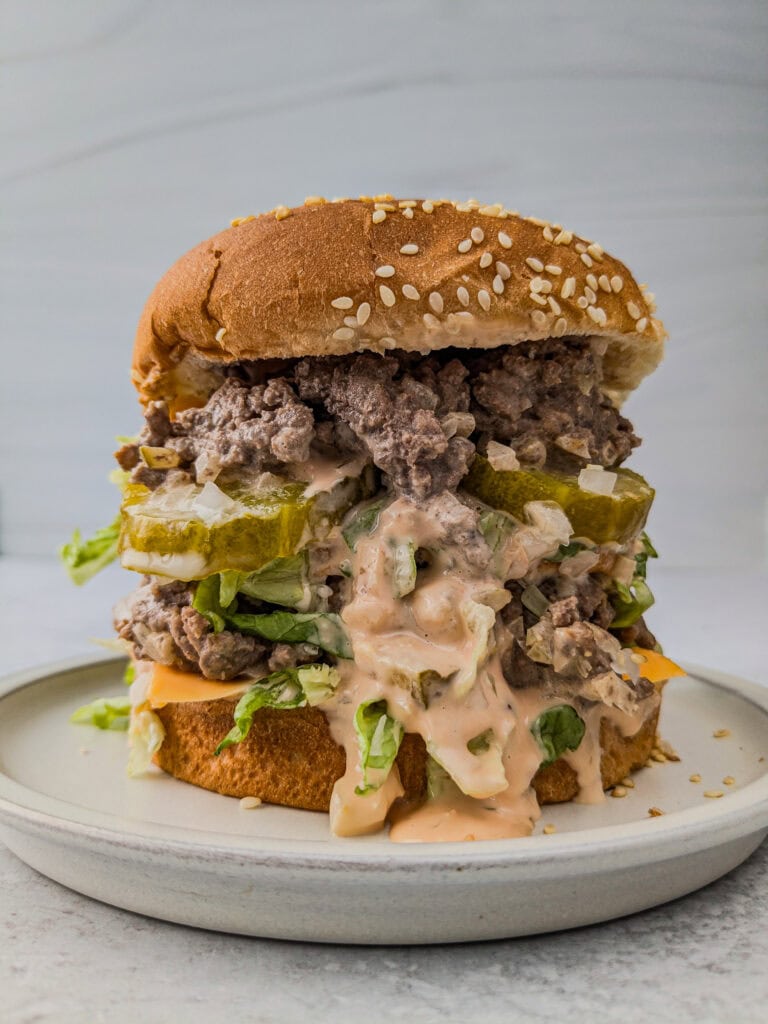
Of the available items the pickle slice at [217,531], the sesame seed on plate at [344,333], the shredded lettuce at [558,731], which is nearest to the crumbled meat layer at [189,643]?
the pickle slice at [217,531]

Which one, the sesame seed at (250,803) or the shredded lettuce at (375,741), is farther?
the sesame seed at (250,803)

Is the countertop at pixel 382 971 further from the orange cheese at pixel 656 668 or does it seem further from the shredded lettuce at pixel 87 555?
the shredded lettuce at pixel 87 555

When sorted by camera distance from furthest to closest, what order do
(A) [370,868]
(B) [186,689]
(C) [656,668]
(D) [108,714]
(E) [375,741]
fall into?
(D) [108,714] < (C) [656,668] < (B) [186,689] < (E) [375,741] < (A) [370,868]

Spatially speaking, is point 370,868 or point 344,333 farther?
point 344,333

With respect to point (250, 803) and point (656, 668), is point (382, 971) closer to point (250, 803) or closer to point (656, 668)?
point (250, 803)

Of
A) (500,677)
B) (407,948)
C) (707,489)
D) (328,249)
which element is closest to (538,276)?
(328,249)

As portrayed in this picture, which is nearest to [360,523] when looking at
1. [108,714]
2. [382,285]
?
[382,285]
